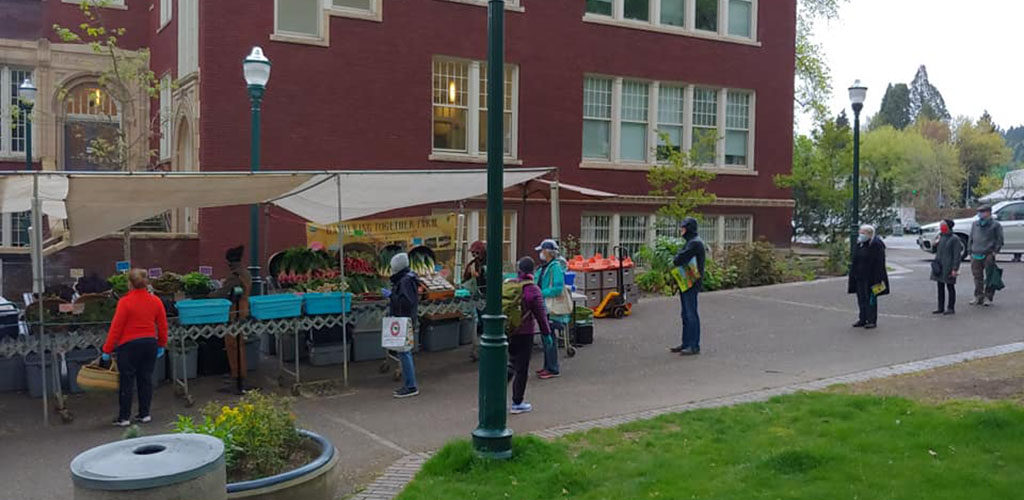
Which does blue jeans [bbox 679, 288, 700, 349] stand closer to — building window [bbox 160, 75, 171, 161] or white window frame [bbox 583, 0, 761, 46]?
white window frame [bbox 583, 0, 761, 46]

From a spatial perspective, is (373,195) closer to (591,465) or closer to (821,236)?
(591,465)

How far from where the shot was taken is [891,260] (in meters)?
29.6

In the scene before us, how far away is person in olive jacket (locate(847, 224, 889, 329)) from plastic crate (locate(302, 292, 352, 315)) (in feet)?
28.2

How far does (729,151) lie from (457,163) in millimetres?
8998

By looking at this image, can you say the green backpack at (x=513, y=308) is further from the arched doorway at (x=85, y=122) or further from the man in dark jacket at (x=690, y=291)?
the arched doorway at (x=85, y=122)

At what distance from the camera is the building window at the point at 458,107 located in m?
21.0

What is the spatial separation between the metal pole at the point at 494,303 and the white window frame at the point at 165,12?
55.3ft

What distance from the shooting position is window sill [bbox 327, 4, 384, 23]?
756 inches

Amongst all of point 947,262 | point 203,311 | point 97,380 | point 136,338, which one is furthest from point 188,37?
point 947,262

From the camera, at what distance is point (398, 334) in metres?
10.2

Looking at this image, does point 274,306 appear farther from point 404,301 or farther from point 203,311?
point 404,301

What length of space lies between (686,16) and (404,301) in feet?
55.7

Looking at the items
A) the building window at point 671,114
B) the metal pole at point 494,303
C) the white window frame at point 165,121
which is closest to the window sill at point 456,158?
the building window at point 671,114

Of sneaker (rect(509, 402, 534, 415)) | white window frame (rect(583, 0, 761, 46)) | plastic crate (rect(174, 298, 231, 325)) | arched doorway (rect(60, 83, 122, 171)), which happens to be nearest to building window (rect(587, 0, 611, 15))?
white window frame (rect(583, 0, 761, 46))
